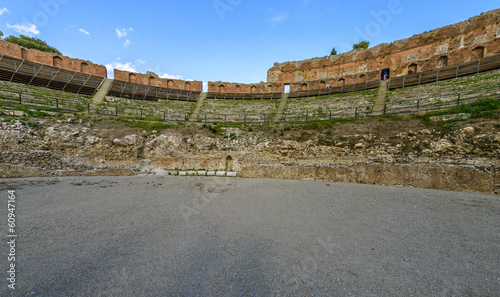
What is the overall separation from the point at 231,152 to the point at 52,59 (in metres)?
34.6

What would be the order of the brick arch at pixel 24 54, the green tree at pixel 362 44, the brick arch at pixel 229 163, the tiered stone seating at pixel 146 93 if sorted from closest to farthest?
the brick arch at pixel 229 163
the brick arch at pixel 24 54
the tiered stone seating at pixel 146 93
the green tree at pixel 362 44

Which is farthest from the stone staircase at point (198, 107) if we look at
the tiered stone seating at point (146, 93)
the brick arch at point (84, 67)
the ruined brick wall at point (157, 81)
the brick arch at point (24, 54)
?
the brick arch at point (24, 54)

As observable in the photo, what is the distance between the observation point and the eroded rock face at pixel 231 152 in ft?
26.5

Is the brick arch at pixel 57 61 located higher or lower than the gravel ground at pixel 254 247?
higher

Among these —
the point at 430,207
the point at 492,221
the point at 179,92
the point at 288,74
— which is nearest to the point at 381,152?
the point at 430,207

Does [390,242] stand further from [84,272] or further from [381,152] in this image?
[381,152]

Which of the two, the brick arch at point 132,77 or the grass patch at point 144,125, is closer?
the grass patch at point 144,125

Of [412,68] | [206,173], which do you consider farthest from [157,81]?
[412,68]

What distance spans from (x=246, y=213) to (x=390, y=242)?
10.7 feet

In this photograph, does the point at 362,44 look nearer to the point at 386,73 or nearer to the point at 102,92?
the point at 386,73

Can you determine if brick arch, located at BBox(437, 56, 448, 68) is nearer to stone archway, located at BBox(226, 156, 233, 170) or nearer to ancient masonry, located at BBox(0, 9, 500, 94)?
ancient masonry, located at BBox(0, 9, 500, 94)

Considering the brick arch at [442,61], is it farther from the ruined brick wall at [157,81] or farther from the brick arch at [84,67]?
the brick arch at [84,67]

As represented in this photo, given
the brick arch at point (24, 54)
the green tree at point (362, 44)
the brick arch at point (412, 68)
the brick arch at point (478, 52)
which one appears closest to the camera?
the brick arch at point (478, 52)

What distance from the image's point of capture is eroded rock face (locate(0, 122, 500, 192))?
26.5 feet
